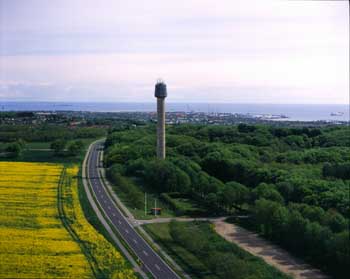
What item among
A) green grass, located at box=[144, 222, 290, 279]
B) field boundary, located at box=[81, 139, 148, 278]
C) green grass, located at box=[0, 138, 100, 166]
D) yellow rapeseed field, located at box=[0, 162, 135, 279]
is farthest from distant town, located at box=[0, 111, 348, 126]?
green grass, located at box=[144, 222, 290, 279]

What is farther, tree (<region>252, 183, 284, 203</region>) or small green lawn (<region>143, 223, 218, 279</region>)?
tree (<region>252, 183, 284, 203</region>)

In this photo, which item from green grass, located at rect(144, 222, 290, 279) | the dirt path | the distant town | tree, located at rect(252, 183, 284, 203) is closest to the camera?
green grass, located at rect(144, 222, 290, 279)

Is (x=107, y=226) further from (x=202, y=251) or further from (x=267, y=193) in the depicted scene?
(x=267, y=193)

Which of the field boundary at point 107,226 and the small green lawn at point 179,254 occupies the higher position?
the field boundary at point 107,226

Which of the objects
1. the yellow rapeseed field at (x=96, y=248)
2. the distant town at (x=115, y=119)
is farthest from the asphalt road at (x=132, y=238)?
the distant town at (x=115, y=119)

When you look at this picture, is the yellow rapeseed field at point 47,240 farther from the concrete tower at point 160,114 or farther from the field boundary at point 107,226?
the concrete tower at point 160,114

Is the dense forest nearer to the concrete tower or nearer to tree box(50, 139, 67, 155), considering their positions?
the concrete tower
